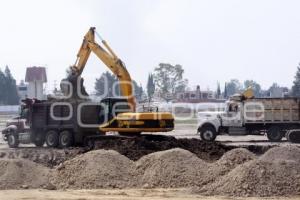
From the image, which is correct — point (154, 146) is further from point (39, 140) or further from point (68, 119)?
point (39, 140)

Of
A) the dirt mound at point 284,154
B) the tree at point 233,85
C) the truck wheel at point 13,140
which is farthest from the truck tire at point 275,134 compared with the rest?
the tree at point 233,85

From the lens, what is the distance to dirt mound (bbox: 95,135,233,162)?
24.6 metres

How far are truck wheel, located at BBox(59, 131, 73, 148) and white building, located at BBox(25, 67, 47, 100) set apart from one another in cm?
6176

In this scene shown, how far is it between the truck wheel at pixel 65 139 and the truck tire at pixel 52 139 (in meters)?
0.25

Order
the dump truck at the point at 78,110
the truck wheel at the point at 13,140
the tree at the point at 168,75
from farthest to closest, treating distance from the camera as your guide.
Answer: the tree at the point at 168,75 → the truck wheel at the point at 13,140 → the dump truck at the point at 78,110

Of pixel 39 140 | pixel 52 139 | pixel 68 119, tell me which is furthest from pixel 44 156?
pixel 39 140

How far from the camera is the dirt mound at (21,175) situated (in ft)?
58.3

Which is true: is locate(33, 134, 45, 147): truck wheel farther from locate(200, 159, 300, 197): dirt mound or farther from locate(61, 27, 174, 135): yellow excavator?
locate(200, 159, 300, 197): dirt mound

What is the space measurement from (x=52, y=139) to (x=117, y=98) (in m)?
3.88

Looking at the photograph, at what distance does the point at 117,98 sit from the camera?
30.0 metres

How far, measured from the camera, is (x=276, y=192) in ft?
51.3

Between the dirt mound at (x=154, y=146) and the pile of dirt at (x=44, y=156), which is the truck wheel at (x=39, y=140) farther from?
the dirt mound at (x=154, y=146)

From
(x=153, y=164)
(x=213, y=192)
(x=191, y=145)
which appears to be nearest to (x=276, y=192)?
(x=213, y=192)

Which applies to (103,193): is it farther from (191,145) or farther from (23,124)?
(23,124)
